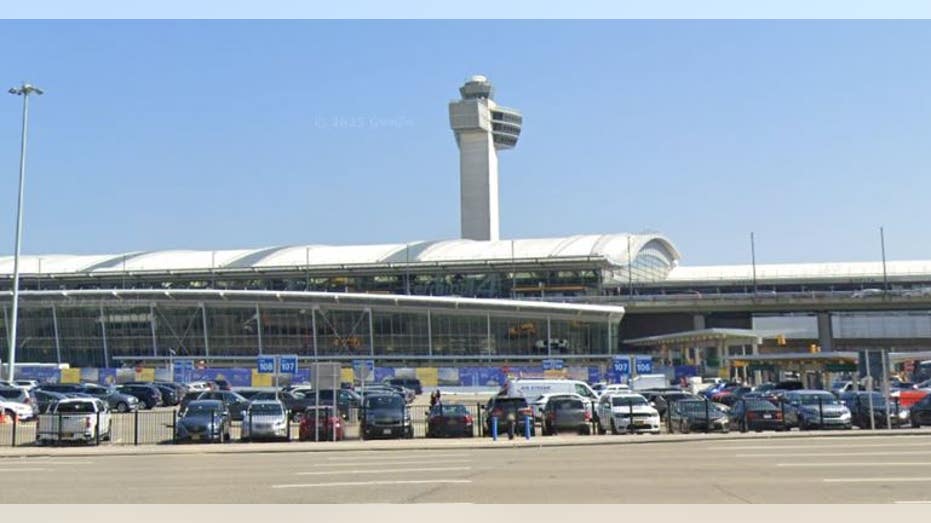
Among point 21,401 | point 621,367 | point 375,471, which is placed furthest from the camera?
point 21,401

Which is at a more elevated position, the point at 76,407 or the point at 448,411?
the point at 76,407

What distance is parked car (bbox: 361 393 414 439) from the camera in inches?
1254

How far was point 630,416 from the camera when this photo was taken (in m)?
32.9

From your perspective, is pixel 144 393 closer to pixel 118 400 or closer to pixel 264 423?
pixel 118 400

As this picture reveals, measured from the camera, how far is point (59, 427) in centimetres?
3030

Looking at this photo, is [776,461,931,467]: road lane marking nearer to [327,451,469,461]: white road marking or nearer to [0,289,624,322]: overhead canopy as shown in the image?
[327,451,469,461]: white road marking

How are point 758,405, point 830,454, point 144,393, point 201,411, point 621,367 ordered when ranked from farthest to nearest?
point 144,393 < point 621,367 < point 758,405 < point 201,411 < point 830,454

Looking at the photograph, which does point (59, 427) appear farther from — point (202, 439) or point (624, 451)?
point (624, 451)

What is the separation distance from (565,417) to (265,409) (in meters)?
10.9

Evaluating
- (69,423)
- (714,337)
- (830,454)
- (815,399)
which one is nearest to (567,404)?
(815,399)

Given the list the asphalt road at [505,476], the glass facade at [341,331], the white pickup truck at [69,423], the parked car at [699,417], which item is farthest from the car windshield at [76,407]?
the glass facade at [341,331]

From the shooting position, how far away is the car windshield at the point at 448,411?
32487 mm

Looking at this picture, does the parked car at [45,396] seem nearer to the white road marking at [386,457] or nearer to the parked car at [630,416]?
the white road marking at [386,457]

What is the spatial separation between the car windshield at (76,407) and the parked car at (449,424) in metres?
12.0
